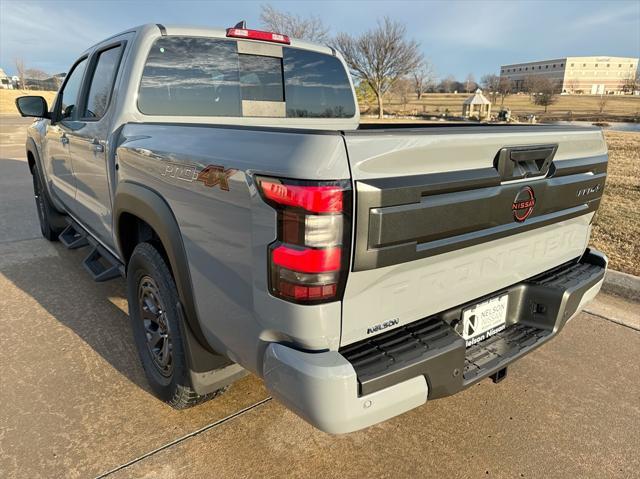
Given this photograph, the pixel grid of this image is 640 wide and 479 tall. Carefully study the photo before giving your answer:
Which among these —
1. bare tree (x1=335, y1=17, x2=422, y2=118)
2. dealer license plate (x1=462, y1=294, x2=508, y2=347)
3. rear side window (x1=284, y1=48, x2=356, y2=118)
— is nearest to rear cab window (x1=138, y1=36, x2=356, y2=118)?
rear side window (x1=284, y1=48, x2=356, y2=118)

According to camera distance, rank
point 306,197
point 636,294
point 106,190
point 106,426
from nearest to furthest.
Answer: point 306,197 < point 106,426 < point 106,190 < point 636,294

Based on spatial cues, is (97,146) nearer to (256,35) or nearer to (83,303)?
(256,35)

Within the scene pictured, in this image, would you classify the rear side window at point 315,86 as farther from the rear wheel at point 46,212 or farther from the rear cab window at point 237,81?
the rear wheel at point 46,212

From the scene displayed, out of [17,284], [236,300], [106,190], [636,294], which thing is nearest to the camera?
[236,300]

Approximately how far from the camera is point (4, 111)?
4575 cm

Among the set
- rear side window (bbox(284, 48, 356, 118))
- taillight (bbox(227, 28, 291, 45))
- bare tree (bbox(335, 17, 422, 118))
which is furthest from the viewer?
bare tree (bbox(335, 17, 422, 118))

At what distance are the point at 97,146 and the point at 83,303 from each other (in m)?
1.49

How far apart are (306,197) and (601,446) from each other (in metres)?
2.08

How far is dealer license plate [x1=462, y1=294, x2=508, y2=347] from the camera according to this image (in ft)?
6.90

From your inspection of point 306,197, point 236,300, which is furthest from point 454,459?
point 306,197

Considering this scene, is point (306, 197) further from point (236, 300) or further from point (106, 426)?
point (106, 426)

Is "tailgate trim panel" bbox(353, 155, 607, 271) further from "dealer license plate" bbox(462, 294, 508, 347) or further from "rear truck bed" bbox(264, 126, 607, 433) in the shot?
"dealer license plate" bbox(462, 294, 508, 347)

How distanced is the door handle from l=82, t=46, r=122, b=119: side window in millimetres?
171

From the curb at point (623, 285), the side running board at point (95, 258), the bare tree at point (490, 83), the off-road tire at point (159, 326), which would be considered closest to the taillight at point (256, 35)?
the off-road tire at point (159, 326)
